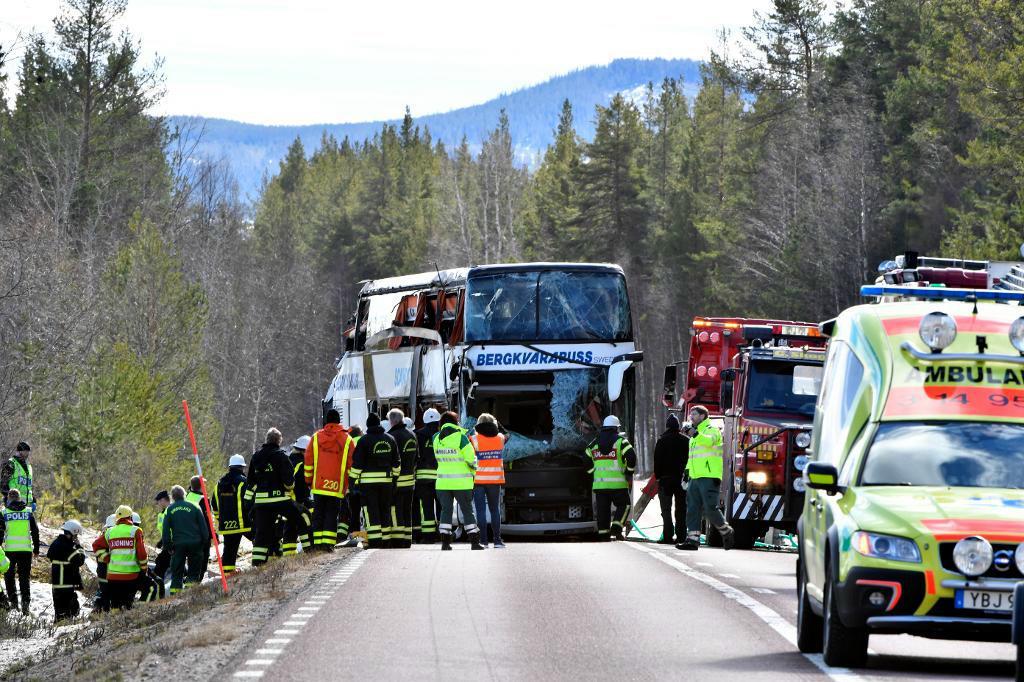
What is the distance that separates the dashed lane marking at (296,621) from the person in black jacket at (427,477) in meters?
4.39

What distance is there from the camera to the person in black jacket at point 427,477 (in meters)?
26.0

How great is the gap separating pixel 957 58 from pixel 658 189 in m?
49.8

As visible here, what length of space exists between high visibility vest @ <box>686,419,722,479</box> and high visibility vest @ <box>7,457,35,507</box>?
1045 cm

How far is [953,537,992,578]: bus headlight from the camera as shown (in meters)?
10.4

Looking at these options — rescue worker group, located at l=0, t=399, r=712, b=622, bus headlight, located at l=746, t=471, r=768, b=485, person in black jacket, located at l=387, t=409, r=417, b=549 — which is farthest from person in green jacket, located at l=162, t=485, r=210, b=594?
bus headlight, located at l=746, t=471, r=768, b=485

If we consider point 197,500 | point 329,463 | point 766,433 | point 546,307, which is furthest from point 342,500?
point 766,433

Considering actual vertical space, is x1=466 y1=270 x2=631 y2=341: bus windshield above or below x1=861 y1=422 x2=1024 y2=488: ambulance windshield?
above

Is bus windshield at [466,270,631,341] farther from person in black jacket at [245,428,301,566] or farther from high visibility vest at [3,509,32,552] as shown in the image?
high visibility vest at [3,509,32,552]

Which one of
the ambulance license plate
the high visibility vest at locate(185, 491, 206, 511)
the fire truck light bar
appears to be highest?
the fire truck light bar

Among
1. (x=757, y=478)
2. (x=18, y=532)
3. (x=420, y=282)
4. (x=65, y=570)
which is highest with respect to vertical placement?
(x=420, y=282)

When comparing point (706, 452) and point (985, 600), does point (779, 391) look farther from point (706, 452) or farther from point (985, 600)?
point (985, 600)

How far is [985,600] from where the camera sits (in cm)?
1039

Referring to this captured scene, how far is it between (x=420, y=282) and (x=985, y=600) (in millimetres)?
23343

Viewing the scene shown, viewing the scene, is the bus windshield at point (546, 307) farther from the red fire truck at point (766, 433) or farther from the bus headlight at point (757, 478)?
the bus headlight at point (757, 478)
